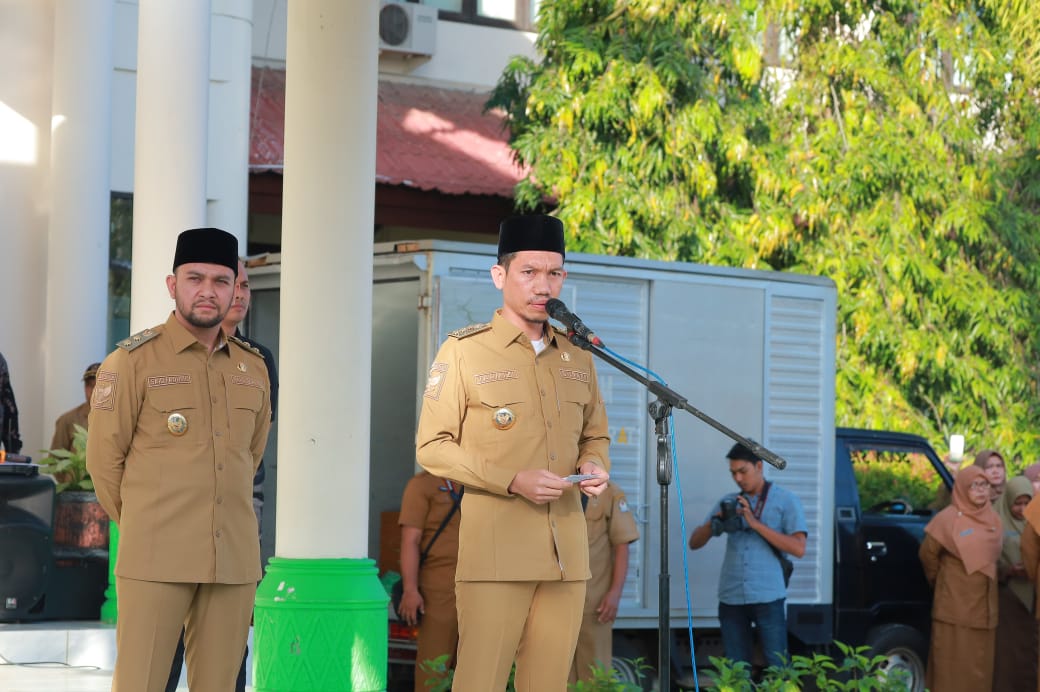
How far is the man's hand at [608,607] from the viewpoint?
31.6ft

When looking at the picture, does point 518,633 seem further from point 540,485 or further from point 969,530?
point 969,530

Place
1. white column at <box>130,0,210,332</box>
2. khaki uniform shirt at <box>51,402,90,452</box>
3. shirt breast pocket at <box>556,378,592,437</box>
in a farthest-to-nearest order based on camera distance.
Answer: khaki uniform shirt at <box>51,402,90,452</box>
white column at <box>130,0,210,332</box>
shirt breast pocket at <box>556,378,592,437</box>

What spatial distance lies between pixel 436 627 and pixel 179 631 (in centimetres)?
362

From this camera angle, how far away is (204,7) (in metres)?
11.8

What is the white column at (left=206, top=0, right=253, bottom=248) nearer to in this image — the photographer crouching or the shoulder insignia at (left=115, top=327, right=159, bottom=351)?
the photographer crouching

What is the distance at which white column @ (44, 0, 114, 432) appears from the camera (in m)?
14.3

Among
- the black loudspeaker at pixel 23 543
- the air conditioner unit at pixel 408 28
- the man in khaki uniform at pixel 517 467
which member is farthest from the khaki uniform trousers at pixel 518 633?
Answer: the air conditioner unit at pixel 408 28

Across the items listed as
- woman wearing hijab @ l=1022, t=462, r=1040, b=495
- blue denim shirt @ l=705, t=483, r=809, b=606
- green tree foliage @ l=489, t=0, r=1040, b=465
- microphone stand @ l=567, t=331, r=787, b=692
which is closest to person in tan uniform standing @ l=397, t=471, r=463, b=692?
blue denim shirt @ l=705, t=483, r=809, b=606

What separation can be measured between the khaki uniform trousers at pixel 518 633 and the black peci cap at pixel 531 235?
1093 mm

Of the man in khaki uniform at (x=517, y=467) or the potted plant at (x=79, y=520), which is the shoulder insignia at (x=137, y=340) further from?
the potted plant at (x=79, y=520)

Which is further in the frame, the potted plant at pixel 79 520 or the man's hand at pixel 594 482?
the potted plant at pixel 79 520

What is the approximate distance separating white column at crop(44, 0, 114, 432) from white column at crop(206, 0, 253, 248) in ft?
3.18

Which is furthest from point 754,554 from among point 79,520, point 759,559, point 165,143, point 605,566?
point 165,143

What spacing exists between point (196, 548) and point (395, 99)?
1402cm
